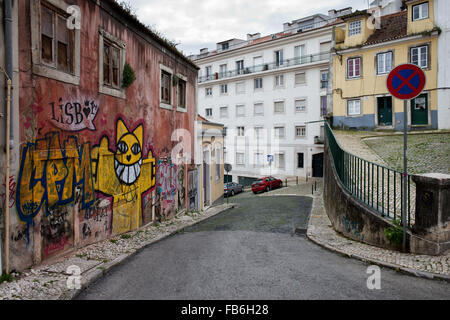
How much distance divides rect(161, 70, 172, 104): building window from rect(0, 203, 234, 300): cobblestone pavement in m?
4.98

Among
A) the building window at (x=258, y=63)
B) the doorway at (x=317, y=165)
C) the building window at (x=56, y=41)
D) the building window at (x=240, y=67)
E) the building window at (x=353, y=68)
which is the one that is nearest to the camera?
the building window at (x=56, y=41)

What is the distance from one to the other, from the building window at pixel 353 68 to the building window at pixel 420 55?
3.30 metres

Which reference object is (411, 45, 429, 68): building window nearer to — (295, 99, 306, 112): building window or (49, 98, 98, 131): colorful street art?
(295, 99, 306, 112): building window

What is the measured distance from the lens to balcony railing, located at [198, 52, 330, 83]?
32.7 m

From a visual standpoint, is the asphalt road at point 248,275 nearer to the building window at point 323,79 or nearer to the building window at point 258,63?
the building window at point 323,79

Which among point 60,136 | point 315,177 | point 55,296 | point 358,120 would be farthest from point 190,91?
point 315,177

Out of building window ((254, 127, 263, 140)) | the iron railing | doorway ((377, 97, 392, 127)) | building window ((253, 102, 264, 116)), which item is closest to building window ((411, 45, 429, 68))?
doorway ((377, 97, 392, 127))

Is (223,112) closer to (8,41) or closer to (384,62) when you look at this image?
(384,62)

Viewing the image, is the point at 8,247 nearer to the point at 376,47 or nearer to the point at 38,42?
the point at 38,42

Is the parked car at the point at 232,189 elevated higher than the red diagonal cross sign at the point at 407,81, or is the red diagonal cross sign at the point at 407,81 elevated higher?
the red diagonal cross sign at the point at 407,81

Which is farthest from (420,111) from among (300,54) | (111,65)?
(111,65)

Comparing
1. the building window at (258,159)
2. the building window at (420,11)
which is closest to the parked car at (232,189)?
the building window at (258,159)

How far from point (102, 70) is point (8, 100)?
308 cm

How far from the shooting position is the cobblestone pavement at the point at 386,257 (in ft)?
16.9
